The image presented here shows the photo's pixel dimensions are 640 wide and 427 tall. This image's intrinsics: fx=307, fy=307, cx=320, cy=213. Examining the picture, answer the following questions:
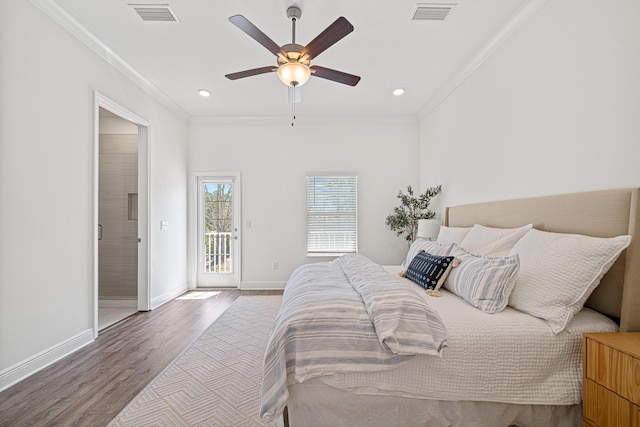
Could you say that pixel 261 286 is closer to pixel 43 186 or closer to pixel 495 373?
pixel 43 186

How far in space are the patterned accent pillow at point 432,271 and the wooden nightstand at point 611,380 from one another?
941 millimetres

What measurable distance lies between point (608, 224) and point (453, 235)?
4.94ft

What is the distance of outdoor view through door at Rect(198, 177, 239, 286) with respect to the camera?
17.7ft

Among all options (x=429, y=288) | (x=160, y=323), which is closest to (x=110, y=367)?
(x=160, y=323)

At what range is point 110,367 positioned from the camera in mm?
2512

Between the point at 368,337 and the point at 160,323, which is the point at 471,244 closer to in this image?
the point at 368,337

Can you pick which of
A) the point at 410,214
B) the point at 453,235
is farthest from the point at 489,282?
the point at 410,214

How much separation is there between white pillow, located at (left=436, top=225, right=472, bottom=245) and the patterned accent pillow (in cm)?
62

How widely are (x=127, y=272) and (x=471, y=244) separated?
15.1 ft

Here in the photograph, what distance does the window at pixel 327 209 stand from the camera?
5328mm

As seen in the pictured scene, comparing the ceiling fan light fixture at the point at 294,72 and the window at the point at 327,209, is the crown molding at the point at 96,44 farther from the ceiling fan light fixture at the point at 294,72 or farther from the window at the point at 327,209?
the window at the point at 327,209

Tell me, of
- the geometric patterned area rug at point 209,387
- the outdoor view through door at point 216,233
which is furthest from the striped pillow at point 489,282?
the outdoor view through door at point 216,233

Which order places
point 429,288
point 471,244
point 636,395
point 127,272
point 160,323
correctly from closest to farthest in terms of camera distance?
point 636,395 < point 429,288 < point 471,244 < point 160,323 < point 127,272

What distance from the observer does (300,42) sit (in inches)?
120
